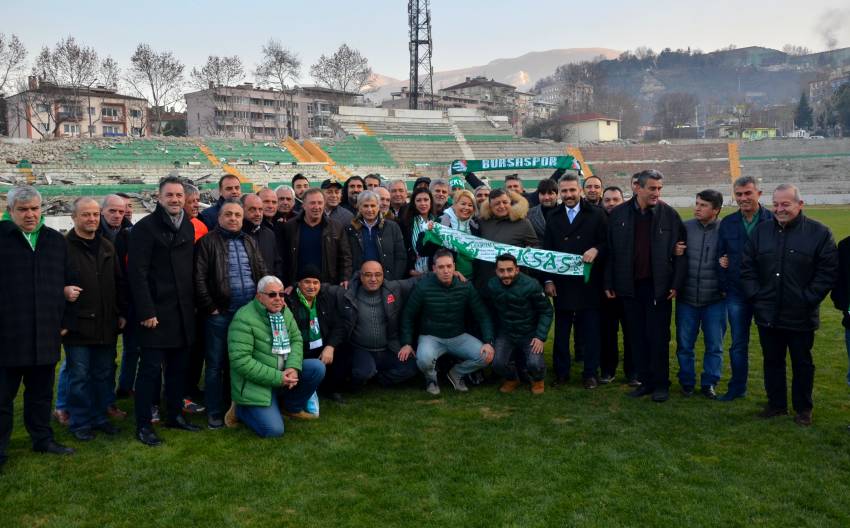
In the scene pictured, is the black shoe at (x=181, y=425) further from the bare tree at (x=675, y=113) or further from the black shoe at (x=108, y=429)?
the bare tree at (x=675, y=113)

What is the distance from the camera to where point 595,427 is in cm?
524

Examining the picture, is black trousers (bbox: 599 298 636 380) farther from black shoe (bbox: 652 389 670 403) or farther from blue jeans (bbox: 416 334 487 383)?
blue jeans (bbox: 416 334 487 383)

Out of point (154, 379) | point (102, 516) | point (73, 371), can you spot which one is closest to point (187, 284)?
point (154, 379)

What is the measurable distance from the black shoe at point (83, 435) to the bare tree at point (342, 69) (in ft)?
220

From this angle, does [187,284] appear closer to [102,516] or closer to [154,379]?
[154,379]

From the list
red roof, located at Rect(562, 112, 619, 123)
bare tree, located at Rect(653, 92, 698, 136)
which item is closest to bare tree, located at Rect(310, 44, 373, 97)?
red roof, located at Rect(562, 112, 619, 123)

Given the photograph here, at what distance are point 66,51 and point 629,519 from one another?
57.6 meters

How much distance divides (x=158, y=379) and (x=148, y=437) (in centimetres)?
46

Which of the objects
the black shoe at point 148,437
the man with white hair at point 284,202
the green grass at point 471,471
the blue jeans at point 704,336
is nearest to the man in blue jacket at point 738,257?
the blue jeans at point 704,336

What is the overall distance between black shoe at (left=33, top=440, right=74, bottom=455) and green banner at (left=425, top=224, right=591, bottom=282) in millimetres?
3782

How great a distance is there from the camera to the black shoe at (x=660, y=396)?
588 cm

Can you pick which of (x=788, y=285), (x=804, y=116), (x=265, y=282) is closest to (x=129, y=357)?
(x=265, y=282)

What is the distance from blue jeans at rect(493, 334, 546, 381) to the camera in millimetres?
6180

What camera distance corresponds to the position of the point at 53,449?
15.9ft
